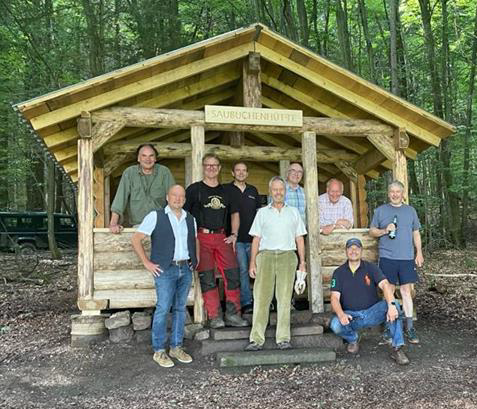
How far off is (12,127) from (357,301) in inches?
646

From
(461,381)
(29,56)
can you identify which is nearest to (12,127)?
(29,56)

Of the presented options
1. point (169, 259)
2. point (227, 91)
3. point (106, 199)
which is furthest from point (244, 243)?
point (106, 199)

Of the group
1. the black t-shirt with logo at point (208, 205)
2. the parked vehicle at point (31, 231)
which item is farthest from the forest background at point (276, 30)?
the black t-shirt with logo at point (208, 205)

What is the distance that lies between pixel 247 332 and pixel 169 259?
1.35 metres

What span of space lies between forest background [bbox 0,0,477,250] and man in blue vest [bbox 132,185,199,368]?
29.3 feet

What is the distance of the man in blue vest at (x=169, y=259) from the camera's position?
4.89 m

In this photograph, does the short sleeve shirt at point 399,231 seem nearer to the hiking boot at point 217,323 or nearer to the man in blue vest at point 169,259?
the hiking boot at point 217,323

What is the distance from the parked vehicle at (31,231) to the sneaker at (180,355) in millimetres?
13969

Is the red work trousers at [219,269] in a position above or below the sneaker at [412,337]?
above

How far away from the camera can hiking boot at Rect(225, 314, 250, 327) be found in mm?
5498

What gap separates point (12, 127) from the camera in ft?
57.6

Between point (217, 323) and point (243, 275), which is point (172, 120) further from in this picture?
point (217, 323)

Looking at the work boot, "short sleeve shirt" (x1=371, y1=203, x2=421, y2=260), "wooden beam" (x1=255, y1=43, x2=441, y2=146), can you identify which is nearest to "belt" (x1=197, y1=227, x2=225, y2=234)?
"short sleeve shirt" (x1=371, y1=203, x2=421, y2=260)

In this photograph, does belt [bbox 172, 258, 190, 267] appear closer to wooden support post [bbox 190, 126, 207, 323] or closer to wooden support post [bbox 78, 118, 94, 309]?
wooden support post [bbox 190, 126, 207, 323]
